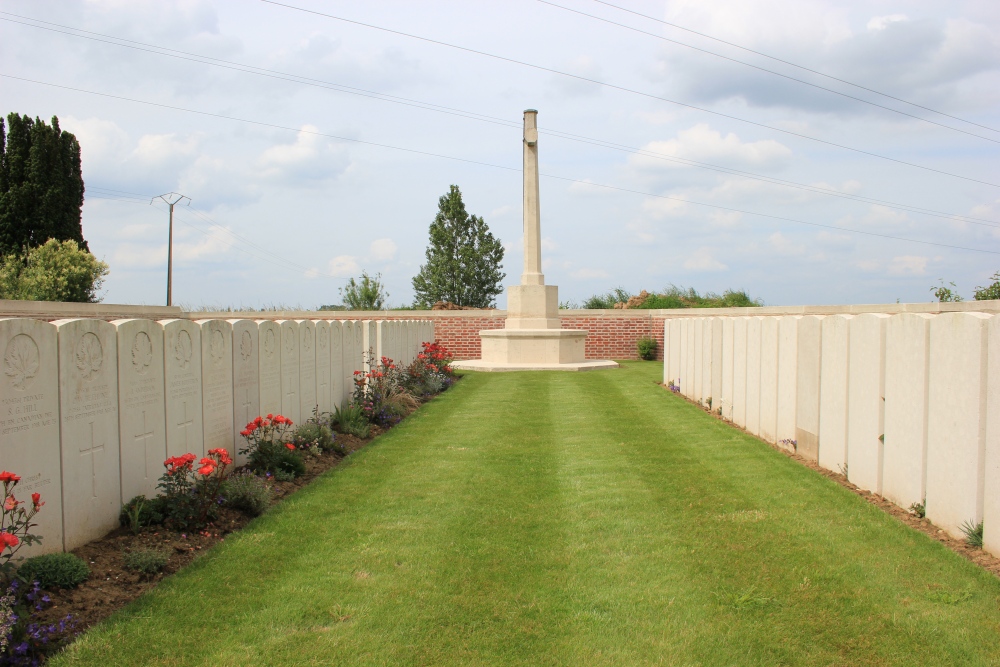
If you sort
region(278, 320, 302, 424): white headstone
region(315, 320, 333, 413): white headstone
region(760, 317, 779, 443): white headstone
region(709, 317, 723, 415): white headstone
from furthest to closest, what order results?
region(709, 317, 723, 415): white headstone
region(315, 320, 333, 413): white headstone
region(760, 317, 779, 443): white headstone
region(278, 320, 302, 424): white headstone

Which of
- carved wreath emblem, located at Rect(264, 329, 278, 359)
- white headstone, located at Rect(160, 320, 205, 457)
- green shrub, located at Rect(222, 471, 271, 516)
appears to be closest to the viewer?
green shrub, located at Rect(222, 471, 271, 516)

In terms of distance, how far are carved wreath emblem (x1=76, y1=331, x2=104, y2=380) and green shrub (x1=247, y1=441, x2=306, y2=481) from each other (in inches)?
79.9

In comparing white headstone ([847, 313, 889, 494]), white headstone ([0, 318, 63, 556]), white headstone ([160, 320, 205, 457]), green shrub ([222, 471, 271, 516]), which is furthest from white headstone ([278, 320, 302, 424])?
white headstone ([847, 313, 889, 494])

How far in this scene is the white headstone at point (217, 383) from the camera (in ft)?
19.4

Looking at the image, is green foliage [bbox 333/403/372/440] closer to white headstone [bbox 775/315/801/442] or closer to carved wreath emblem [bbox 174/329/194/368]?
carved wreath emblem [bbox 174/329/194/368]

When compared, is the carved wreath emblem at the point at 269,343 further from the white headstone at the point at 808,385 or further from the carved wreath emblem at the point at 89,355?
the white headstone at the point at 808,385

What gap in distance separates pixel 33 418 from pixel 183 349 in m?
1.64

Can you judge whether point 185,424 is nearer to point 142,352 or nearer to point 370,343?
point 142,352

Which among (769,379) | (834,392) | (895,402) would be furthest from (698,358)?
(895,402)

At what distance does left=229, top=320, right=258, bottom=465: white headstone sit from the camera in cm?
652

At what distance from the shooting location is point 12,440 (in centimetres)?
376

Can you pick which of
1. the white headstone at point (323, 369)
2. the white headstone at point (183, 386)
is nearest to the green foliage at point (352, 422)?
the white headstone at point (323, 369)

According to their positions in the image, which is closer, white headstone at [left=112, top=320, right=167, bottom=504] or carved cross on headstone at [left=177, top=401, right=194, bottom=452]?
white headstone at [left=112, top=320, right=167, bottom=504]

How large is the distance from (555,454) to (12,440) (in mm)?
4798
